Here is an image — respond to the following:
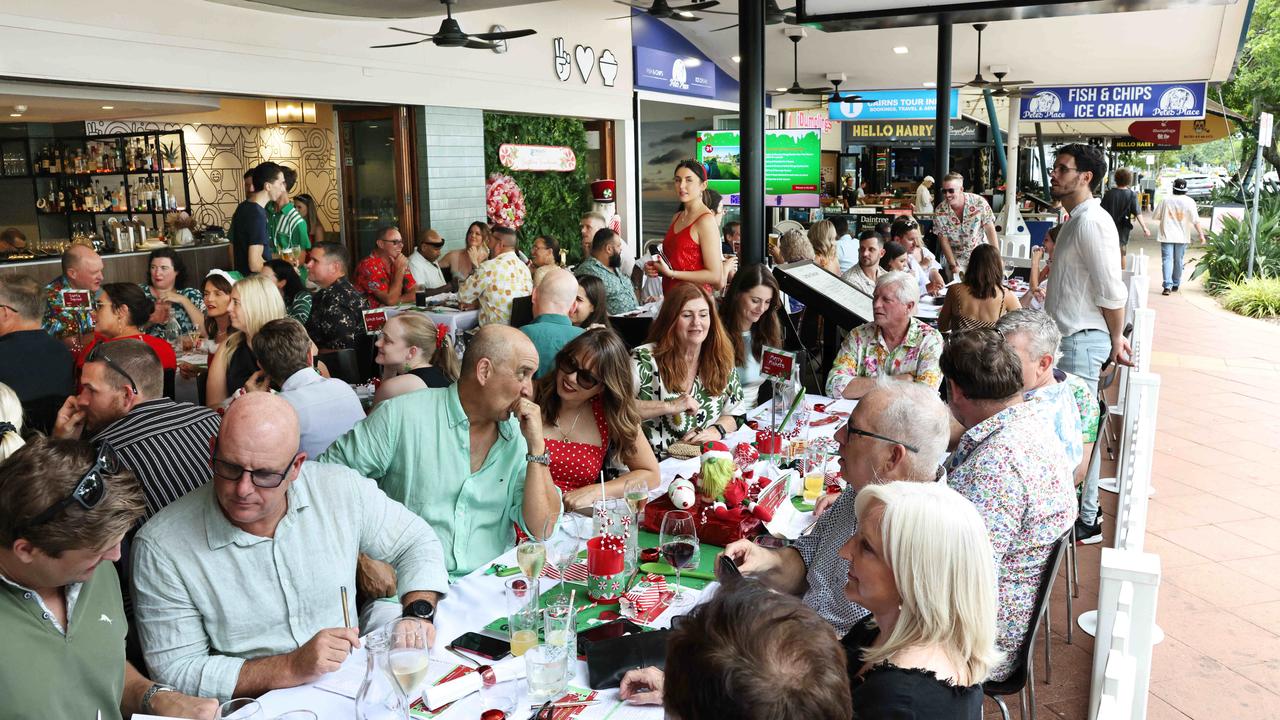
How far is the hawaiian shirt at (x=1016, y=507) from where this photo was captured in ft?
9.18

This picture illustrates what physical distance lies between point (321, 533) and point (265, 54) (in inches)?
290

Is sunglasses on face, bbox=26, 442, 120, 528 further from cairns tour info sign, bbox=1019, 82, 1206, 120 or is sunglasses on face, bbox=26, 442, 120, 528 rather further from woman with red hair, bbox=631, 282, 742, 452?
cairns tour info sign, bbox=1019, 82, 1206, 120

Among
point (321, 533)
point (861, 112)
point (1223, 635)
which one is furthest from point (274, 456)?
point (861, 112)

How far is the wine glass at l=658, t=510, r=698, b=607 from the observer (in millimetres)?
2658

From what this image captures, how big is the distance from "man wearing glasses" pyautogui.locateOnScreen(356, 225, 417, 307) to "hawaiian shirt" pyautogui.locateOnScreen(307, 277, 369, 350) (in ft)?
6.91

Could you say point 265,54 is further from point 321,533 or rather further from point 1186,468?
point 1186,468

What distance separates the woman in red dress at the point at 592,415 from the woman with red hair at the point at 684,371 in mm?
647

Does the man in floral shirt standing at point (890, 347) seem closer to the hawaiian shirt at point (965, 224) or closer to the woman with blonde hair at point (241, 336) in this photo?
the woman with blonde hair at point (241, 336)

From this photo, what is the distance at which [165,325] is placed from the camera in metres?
6.34

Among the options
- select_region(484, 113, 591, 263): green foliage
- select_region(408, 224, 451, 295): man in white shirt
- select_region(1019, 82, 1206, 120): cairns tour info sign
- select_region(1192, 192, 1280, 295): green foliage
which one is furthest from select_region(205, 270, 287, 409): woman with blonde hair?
select_region(1019, 82, 1206, 120): cairns tour info sign

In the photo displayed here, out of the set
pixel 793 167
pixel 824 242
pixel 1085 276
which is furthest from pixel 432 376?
pixel 793 167

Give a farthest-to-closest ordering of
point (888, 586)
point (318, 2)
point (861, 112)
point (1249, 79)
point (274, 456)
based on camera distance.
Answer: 1. point (1249, 79)
2. point (861, 112)
3. point (318, 2)
4. point (274, 456)
5. point (888, 586)

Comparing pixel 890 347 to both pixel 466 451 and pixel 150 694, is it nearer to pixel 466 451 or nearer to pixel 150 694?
pixel 466 451

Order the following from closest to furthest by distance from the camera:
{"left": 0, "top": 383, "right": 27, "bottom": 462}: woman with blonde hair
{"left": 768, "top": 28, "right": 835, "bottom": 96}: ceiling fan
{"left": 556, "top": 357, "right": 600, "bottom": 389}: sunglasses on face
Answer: {"left": 0, "top": 383, "right": 27, "bottom": 462}: woman with blonde hair, {"left": 556, "top": 357, "right": 600, "bottom": 389}: sunglasses on face, {"left": 768, "top": 28, "right": 835, "bottom": 96}: ceiling fan
